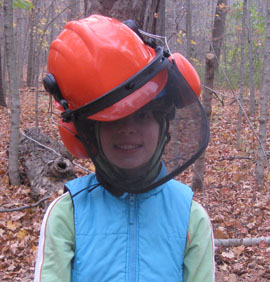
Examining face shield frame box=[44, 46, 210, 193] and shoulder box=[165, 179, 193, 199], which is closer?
face shield frame box=[44, 46, 210, 193]

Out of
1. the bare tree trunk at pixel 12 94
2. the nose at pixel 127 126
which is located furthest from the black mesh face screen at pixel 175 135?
the bare tree trunk at pixel 12 94

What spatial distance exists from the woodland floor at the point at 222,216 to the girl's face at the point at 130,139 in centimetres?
222

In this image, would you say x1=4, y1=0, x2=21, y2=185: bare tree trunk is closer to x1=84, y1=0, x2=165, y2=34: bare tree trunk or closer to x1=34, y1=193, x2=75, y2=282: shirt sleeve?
x1=84, y1=0, x2=165, y2=34: bare tree trunk

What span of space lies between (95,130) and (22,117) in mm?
9592

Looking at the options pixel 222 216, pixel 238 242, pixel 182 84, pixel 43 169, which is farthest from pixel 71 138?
pixel 43 169

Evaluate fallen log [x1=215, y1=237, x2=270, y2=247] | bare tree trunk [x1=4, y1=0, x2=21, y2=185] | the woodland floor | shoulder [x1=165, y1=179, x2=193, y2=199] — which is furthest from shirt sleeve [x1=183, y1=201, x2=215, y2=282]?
bare tree trunk [x1=4, y1=0, x2=21, y2=185]

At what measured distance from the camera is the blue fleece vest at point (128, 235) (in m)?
1.21

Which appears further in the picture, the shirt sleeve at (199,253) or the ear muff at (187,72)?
the ear muff at (187,72)

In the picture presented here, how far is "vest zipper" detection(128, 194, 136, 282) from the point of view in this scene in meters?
1.21

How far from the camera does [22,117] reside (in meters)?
10.2

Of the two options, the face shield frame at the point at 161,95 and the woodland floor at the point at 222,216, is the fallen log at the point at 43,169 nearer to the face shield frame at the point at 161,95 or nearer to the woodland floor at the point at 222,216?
the woodland floor at the point at 222,216

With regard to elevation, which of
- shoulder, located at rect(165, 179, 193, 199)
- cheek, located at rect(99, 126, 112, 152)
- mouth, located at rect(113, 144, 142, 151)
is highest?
cheek, located at rect(99, 126, 112, 152)

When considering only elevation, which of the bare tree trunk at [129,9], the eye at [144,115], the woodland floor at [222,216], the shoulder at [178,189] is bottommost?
the woodland floor at [222,216]

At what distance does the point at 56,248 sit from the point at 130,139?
521mm
